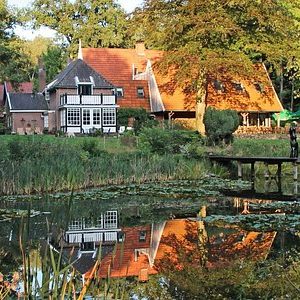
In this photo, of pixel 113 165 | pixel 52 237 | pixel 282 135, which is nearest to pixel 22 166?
pixel 113 165

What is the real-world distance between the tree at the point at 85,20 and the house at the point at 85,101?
13.4 m

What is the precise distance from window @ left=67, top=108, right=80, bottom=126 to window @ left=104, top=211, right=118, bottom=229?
89.8 feet

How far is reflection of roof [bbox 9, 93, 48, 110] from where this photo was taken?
4831cm

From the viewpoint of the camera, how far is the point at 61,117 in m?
43.3

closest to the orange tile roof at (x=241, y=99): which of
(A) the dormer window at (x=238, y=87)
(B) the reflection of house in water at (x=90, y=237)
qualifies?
(A) the dormer window at (x=238, y=87)

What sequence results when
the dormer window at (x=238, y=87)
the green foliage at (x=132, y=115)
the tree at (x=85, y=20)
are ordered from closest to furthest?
the green foliage at (x=132, y=115) → the dormer window at (x=238, y=87) → the tree at (x=85, y=20)

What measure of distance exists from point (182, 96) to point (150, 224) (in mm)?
29610

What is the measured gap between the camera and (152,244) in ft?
37.0

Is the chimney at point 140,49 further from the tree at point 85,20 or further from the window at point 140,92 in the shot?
the tree at point 85,20

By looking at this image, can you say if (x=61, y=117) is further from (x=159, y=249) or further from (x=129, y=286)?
(x=129, y=286)

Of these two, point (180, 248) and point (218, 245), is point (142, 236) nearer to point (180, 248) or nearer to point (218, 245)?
point (180, 248)

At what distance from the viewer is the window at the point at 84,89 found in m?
42.3

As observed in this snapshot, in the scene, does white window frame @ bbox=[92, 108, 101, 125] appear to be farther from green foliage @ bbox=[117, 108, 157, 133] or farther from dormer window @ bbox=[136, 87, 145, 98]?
dormer window @ bbox=[136, 87, 145, 98]

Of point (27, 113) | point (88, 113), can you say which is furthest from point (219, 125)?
point (27, 113)
